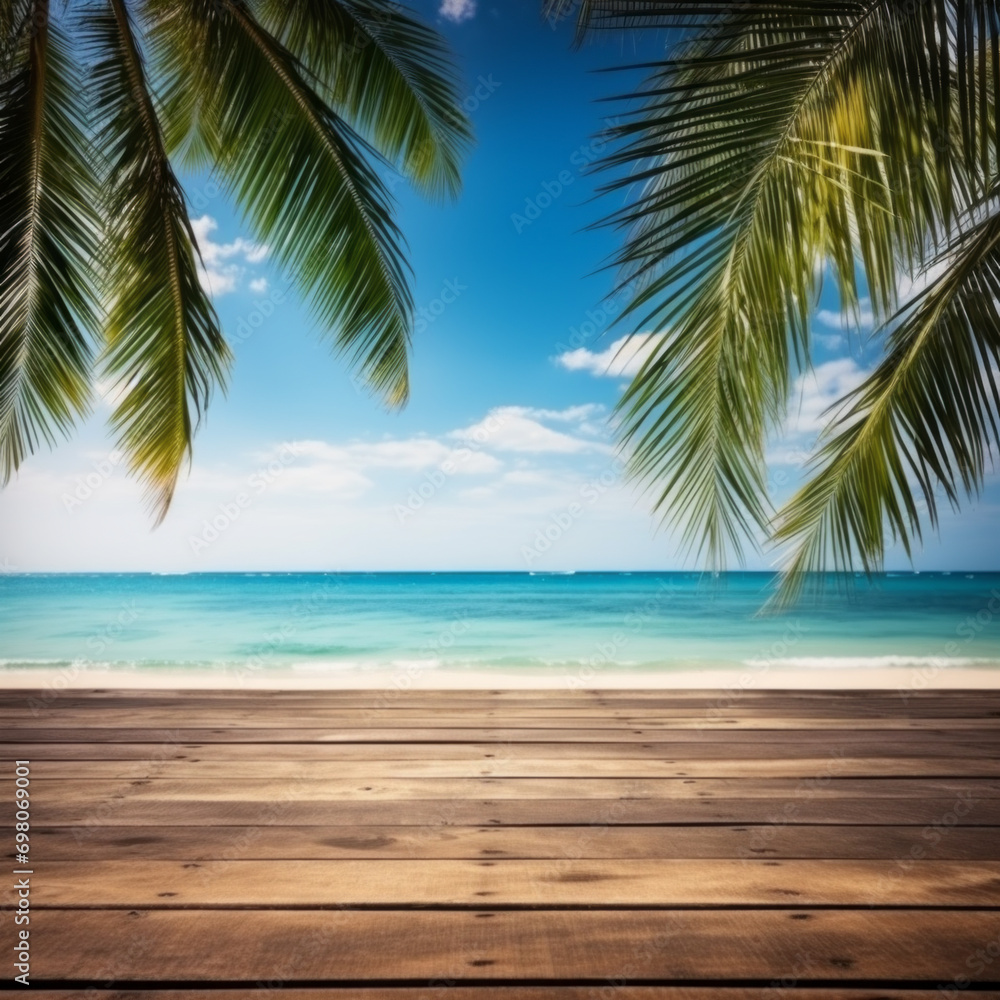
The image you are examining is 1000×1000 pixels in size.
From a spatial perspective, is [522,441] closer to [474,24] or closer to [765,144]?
[474,24]

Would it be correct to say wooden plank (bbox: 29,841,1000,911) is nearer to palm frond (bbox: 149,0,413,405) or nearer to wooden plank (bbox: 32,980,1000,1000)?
wooden plank (bbox: 32,980,1000,1000)

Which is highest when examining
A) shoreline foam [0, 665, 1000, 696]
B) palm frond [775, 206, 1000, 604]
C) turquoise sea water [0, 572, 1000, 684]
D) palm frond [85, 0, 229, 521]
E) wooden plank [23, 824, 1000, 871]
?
palm frond [85, 0, 229, 521]

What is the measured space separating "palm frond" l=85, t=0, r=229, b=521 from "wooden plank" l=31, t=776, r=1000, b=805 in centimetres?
172

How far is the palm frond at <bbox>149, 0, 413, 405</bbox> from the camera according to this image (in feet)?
11.6

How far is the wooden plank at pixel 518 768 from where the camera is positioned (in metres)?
2.00

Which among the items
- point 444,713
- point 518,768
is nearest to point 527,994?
point 518,768

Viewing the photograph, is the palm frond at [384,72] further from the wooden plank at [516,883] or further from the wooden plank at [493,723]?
the wooden plank at [516,883]

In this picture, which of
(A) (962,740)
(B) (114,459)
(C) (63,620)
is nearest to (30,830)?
(B) (114,459)

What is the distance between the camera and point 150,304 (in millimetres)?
3355

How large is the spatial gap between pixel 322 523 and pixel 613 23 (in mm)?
28293

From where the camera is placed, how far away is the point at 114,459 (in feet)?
10.5

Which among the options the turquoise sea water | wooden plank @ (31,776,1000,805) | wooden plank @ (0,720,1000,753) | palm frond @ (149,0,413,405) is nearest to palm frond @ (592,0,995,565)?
wooden plank @ (31,776,1000,805)

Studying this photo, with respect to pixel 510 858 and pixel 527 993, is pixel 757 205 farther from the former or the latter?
pixel 527 993

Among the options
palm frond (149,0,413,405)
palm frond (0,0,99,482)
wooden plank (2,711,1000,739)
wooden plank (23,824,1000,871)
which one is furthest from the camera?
palm frond (149,0,413,405)
